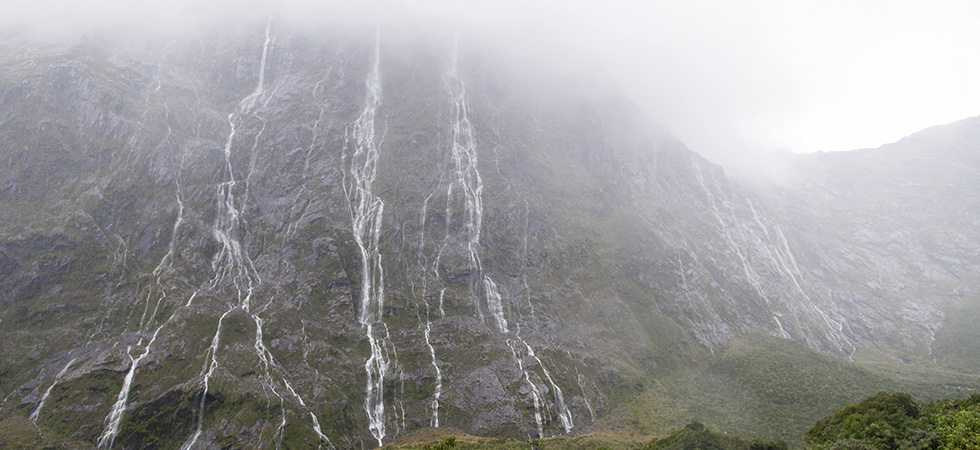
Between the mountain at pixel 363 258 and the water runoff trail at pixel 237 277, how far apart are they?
1.19 ft

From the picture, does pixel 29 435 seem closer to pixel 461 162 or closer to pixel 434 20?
pixel 461 162

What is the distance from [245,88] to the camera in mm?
115250

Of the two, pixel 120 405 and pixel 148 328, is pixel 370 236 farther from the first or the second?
pixel 120 405

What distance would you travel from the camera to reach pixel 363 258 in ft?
277

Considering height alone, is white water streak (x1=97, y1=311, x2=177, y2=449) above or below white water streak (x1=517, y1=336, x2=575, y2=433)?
above

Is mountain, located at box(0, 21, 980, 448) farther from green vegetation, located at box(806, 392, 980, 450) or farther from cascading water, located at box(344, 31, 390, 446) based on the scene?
green vegetation, located at box(806, 392, 980, 450)

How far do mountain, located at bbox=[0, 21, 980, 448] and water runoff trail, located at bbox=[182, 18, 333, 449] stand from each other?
36cm

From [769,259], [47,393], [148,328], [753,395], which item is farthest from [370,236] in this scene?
[769,259]

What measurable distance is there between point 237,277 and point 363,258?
18.7 meters

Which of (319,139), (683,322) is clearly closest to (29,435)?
(319,139)

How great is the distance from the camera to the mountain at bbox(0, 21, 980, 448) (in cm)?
6288

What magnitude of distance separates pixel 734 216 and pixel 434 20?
107 m

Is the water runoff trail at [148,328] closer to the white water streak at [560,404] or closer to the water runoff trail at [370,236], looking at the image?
the water runoff trail at [370,236]

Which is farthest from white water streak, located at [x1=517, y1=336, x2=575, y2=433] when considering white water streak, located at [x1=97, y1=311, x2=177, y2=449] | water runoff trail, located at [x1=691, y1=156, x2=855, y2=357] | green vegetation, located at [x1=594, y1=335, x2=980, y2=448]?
water runoff trail, located at [x1=691, y1=156, x2=855, y2=357]
